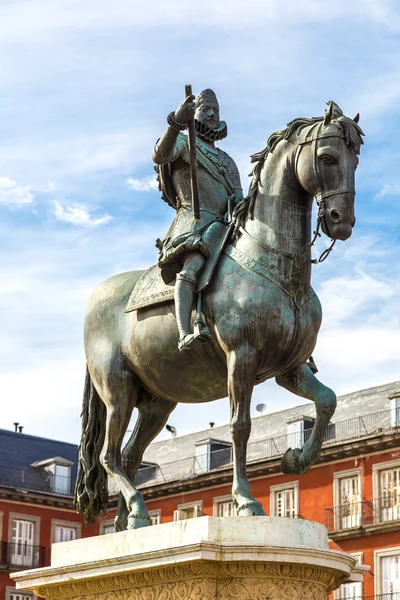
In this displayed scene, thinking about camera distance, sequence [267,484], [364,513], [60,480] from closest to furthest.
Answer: [364,513] → [267,484] → [60,480]

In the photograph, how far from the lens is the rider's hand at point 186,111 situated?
1207 cm

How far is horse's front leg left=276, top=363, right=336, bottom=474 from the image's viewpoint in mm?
11930

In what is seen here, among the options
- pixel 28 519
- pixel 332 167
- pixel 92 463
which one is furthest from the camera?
pixel 28 519

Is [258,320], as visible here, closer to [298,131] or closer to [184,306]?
[184,306]

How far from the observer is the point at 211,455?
58969mm

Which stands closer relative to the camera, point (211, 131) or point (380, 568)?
point (211, 131)

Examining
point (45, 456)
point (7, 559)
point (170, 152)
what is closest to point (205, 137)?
point (170, 152)

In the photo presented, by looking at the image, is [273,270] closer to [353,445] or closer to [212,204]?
[212,204]

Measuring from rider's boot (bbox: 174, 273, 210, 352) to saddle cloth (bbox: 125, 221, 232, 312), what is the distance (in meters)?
0.12

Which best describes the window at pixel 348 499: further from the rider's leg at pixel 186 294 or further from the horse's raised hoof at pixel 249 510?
the horse's raised hoof at pixel 249 510

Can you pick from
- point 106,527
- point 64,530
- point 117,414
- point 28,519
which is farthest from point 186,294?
point 64,530

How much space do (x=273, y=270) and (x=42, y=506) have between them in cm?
5204

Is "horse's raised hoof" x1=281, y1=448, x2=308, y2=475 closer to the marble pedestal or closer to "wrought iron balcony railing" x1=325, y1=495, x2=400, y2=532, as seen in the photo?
the marble pedestal

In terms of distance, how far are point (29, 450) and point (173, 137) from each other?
182ft
